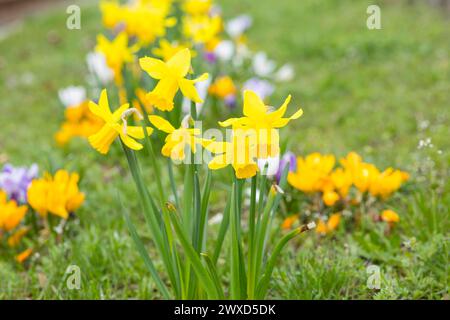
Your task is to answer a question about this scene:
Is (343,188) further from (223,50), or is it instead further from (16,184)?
(223,50)

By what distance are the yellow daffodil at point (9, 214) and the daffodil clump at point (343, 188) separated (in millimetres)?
938

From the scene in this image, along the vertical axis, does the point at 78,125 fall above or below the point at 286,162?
above

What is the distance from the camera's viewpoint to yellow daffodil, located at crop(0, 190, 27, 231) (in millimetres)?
1935

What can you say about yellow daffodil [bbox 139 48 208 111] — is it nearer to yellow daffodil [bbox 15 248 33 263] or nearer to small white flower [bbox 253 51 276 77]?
yellow daffodil [bbox 15 248 33 263]

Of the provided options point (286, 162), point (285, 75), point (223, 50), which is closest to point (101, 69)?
point (223, 50)

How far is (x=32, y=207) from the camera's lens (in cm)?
210

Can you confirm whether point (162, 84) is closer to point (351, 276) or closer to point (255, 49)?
point (351, 276)

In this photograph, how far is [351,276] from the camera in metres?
1.67

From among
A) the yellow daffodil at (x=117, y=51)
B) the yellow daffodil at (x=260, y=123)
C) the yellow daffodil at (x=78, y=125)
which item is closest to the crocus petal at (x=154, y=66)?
the yellow daffodil at (x=260, y=123)

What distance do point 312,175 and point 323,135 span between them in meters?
0.95
